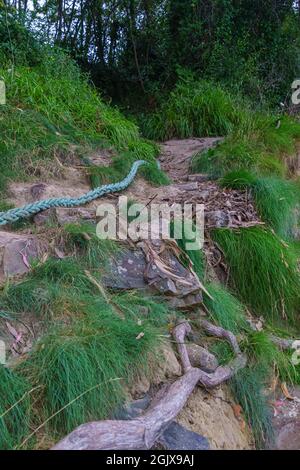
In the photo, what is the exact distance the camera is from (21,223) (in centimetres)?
294

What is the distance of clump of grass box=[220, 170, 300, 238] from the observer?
3705mm

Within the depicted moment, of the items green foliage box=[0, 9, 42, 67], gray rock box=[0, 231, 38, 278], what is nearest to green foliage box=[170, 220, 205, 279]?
gray rock box=[0, 231, 38, 278]

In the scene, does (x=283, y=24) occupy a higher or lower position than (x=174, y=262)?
higher

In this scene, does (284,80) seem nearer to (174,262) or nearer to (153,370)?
(174,262)

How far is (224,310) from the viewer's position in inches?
108

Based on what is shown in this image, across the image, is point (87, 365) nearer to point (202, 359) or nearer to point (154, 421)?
point (154, 421)

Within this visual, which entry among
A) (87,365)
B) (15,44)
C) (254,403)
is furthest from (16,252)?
(15,44)

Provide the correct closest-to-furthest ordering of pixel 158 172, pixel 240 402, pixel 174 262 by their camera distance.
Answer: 1. pixel 240 402
2. pixel 174 262
3. pixel 158 172

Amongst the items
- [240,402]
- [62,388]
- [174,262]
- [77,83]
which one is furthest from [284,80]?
[62,388]

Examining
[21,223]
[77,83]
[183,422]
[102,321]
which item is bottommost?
[183,422]

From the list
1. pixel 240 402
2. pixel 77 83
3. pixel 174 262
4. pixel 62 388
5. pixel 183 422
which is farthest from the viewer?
pixel 77 83

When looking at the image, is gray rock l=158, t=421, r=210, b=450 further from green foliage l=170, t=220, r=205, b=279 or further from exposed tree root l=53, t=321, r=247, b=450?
green foliage l=170, t=220, r=205, b=279

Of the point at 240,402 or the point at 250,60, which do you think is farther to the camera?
the point at 250,60
